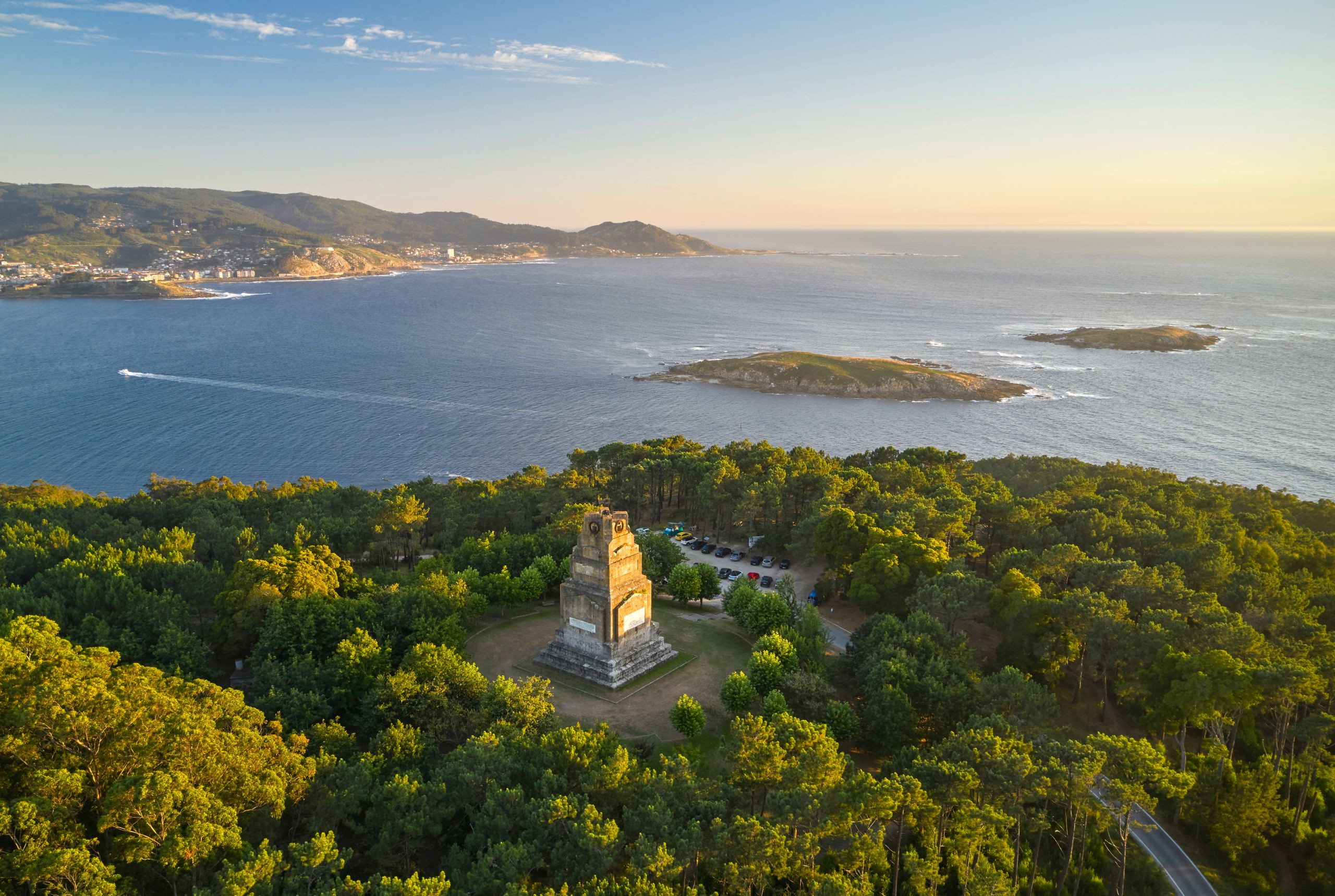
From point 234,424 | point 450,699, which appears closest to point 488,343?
point 234,424

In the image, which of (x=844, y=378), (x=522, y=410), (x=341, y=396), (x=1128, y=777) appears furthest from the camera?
(x=844, y=378)

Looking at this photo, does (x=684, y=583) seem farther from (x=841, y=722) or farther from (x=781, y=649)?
(x=841, y=722)

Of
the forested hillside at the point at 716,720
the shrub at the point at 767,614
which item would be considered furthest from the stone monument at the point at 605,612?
the shrub at the point at 767,614

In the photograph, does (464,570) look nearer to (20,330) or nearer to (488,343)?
(488,343)

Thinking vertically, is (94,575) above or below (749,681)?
above

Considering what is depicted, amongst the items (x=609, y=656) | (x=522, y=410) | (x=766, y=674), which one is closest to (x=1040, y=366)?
(x=522, y=410)

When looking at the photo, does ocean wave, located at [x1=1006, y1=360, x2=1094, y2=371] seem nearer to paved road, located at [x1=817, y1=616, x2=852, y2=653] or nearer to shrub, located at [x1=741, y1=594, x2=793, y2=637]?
paved road, located at [x1=817, y1=616, x2=852, y2=653]

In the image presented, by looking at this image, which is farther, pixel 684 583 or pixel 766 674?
pixel 684 583
